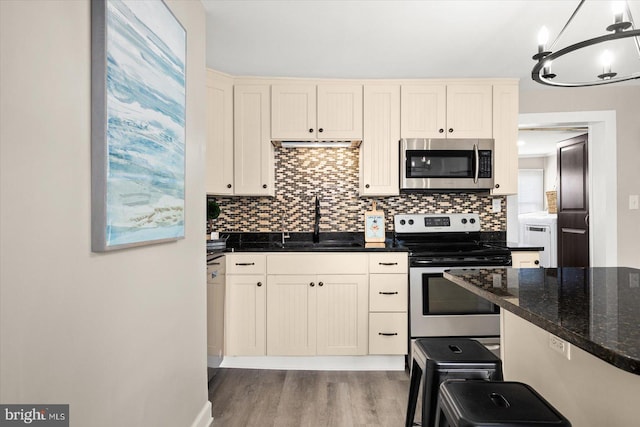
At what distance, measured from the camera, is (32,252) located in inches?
35.3

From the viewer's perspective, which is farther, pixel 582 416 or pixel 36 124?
pixel 582 416

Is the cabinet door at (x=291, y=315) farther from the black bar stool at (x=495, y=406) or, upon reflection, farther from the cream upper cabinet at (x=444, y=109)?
the black bar stool at (x=495, y=406)

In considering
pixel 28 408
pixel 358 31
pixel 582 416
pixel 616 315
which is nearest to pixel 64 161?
pixel 28 408

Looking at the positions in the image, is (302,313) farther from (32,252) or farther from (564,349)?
(32,252)

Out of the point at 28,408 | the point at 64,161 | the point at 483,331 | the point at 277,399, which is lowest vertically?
the point at 277,399

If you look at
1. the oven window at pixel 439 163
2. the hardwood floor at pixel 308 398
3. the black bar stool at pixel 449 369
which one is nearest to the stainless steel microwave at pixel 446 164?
the oven window at pixel 439 163

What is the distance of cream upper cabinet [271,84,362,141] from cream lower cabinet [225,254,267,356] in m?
1.06

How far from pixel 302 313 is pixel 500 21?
2.35m

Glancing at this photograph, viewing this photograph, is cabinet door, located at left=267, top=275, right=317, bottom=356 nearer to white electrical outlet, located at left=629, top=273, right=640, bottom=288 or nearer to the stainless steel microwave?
the stainless steel microwave

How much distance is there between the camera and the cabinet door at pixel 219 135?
3.14 metres

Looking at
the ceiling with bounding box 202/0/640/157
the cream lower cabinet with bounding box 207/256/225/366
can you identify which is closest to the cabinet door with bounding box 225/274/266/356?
the cream lower cabinet with bounding box 207/256/225/366

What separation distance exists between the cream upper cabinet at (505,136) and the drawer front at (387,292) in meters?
1.17

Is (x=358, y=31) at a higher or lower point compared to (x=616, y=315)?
higher

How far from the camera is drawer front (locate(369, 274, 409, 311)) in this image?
9.89ft
